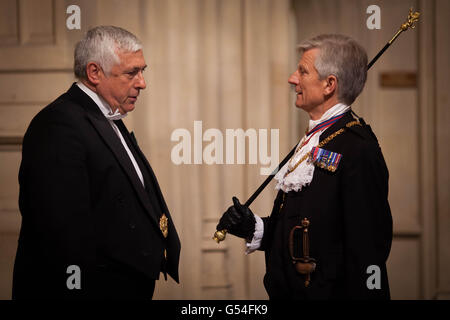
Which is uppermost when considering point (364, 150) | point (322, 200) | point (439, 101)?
point (439, 101)

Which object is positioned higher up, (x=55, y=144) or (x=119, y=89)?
(x=119, y=89)

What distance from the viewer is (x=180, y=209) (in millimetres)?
→ 3152

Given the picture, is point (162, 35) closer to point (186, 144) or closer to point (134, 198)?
point (186, 144)

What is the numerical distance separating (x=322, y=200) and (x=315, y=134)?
0.26m

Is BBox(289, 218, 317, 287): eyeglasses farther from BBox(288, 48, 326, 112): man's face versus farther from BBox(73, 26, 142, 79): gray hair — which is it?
BBox(73, 26, 142, 79): gray hair

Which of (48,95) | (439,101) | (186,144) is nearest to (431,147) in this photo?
(439,101)

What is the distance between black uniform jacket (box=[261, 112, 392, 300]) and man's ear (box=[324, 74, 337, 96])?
100 mm

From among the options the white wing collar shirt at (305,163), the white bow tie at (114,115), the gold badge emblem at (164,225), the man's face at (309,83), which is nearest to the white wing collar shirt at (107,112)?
the white bow tie at (114,115)

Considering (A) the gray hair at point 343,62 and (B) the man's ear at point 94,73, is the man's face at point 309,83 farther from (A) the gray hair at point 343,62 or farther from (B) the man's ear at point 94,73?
(B) the man's ear at point 94,73

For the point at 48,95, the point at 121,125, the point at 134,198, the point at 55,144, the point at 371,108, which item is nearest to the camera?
the point at 55,144

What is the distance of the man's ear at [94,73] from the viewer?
201 centimetres

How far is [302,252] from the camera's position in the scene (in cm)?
193

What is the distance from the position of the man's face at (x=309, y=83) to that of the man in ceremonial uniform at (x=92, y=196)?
592 millimetres

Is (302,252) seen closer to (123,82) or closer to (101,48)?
(123,82)
